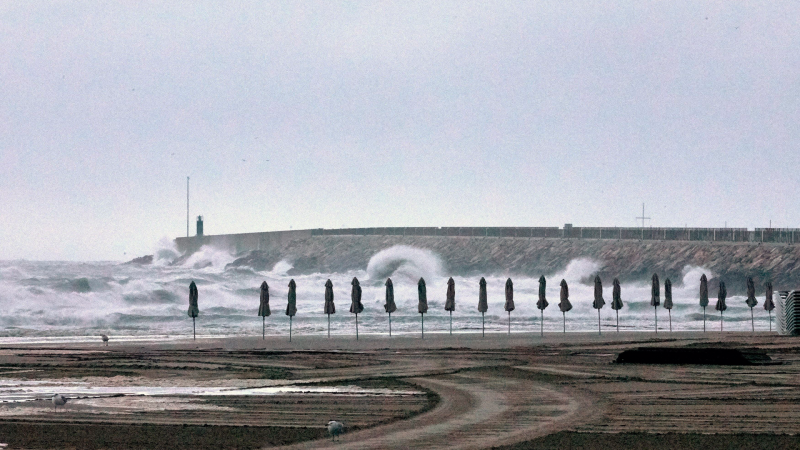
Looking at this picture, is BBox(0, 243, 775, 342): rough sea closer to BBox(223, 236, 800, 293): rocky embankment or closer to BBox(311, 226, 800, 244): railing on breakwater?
BBox(223, 236, 800, 293): rocky embankment

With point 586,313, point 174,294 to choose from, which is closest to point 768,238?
point 586,313

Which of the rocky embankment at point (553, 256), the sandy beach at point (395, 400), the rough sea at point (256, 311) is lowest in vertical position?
the sandy beach at point (395, 400)

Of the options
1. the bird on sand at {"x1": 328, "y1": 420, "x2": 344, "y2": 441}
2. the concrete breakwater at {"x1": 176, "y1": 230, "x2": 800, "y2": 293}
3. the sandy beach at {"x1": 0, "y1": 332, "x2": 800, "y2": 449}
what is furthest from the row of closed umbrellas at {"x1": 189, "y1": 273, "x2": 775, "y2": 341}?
the concrete breakwater at {"x1": 176, "y1": 230, "x2": 800, "y2": 293}

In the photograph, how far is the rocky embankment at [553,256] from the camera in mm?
95125

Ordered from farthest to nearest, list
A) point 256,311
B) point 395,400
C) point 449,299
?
point 256,311
point 449,299
point 395,400

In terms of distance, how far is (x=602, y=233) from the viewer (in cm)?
12800

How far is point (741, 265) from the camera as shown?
97250 mm

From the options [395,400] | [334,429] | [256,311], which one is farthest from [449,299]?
[334,429]

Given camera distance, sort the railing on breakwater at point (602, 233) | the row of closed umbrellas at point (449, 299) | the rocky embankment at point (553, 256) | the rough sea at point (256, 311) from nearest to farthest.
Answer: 1. the row of closed umbrellas at point (449, 299)
2. the rough sea at point (256, 311)
3. the rocky embankment at point (553, 256)
4. the railing on breakwater at point (602, 233)

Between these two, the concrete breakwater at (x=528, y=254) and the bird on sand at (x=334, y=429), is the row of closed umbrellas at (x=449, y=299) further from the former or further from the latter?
the concrete breakwater at (x=528, y=254)

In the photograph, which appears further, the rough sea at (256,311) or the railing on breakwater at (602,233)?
the railing on breakwater at (602,233)

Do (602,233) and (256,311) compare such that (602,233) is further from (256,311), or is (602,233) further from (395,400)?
(395,400)

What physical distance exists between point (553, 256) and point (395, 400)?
109336mm

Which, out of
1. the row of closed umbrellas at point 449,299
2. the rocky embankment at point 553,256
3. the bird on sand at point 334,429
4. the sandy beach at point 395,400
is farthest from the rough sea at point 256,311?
the bird on sand at point 334,429
